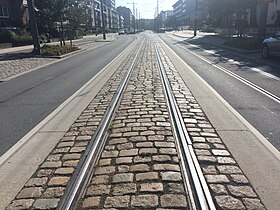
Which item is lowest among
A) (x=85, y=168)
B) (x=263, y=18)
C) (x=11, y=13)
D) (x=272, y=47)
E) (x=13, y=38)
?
(x=85, y=168)

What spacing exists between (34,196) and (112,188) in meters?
0.94

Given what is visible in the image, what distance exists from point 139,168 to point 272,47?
569 inches

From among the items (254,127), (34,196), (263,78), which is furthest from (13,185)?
(263,78)

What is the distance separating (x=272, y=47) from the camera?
15.9 meters

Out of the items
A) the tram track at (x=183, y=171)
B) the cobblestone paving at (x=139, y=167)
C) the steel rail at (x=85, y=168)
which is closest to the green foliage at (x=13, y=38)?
the cobblestone paving at (x=139, y=167)

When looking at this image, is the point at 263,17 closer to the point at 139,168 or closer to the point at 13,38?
the point at 139,168

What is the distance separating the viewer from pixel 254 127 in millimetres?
5637

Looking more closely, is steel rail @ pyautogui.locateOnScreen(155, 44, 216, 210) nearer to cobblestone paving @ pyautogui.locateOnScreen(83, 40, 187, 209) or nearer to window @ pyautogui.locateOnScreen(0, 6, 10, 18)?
cobblestone paving @ pyautogui.locateOnScreen(83, 40, 187, 209)

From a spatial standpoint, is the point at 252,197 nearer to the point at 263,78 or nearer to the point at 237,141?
the point at 237,141

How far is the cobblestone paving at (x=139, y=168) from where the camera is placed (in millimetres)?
3311

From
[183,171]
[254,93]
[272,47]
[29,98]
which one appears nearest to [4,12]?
[272,47]

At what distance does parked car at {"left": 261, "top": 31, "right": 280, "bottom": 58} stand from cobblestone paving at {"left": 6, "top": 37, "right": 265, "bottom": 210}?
430 inches

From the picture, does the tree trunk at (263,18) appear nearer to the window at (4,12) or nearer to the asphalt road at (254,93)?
the asphalt road at (254,93)

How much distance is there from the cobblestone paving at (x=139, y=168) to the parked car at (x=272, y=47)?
10917 mm
